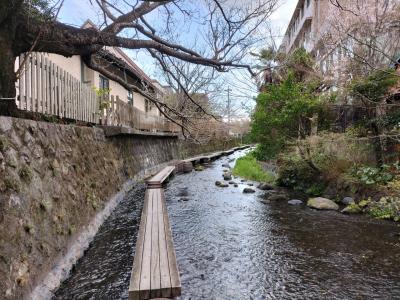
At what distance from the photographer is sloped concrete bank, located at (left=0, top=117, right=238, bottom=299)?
3.64m

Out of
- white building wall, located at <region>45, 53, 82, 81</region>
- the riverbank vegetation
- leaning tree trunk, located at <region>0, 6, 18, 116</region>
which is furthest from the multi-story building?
white building wall, located at <region>45, 53, 82, 81</region>

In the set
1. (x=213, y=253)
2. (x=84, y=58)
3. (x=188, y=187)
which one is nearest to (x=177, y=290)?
(x=213, y=253)

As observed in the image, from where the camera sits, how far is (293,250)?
21.2 ft

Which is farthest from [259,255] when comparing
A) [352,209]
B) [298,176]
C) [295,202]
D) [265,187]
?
[298,176]

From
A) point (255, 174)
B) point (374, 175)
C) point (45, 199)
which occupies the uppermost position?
point (45, 199)

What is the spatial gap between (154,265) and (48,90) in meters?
4.24

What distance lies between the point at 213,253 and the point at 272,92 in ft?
39.2

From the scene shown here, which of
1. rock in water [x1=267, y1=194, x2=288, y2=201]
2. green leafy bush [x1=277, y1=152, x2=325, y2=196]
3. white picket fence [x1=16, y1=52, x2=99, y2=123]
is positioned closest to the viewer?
white picket fence [x1=16, y1=52, x2=99, y2=123]

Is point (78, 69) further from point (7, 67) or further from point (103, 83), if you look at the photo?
point (7, 67)

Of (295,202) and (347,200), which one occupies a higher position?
(347,200)

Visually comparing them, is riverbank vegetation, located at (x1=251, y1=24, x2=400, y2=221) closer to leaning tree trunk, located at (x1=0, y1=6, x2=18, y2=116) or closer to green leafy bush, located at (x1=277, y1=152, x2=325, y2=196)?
green leafy bush, located at (x1=277, y1=152, x2=325, y2=196)

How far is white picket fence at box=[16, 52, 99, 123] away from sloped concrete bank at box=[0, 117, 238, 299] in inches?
20.3

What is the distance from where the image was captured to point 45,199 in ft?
15.9

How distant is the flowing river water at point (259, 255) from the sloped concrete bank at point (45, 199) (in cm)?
43
